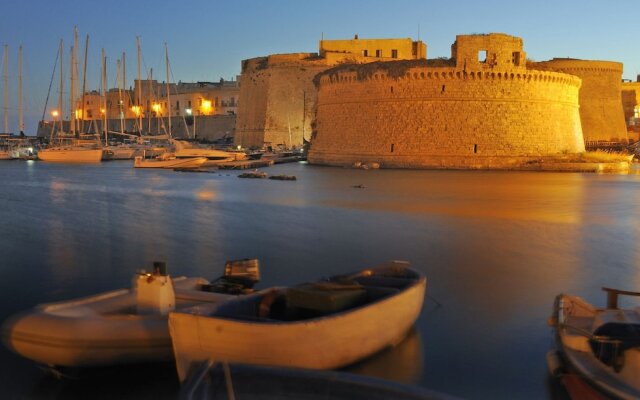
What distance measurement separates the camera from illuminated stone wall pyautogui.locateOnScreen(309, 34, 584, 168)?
22.0 m

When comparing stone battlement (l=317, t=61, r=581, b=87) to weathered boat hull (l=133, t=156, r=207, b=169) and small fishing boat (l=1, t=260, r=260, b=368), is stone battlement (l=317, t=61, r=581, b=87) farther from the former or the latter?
small fishing boat (l=1, t=260, r=260, b=368)

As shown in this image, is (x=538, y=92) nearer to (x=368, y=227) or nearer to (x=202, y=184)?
(x=202, y=184)

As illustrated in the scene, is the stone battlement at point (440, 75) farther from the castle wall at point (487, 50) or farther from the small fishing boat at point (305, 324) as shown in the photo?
the small fishing boat at point (305, 324)

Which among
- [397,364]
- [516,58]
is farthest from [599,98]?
[397,364]

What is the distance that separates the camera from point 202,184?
18500 millimetres

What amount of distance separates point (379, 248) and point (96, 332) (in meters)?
5.16

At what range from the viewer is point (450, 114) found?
73.0 feet

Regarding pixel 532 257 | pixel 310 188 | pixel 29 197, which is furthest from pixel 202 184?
pixel 532 257

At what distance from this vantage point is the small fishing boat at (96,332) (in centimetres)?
373

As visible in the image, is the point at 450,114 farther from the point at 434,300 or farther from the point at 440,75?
the point at 434,300

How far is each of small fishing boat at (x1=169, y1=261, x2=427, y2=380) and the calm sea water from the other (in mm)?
231

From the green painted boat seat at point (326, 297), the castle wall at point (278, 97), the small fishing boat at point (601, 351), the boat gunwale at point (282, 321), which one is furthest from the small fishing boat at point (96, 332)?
the castle wall at point (278, 97)

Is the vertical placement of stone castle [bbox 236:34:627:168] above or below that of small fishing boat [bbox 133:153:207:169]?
above

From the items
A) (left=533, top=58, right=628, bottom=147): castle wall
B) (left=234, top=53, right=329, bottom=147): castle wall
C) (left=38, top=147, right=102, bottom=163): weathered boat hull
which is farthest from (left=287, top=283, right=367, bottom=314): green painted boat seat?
(left=533, top=58, right=628, bottom=147): castle wall
